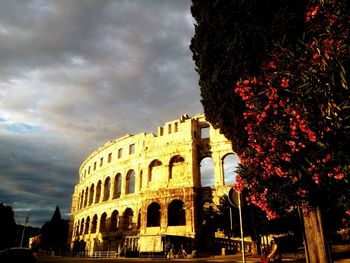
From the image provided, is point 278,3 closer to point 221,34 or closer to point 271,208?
point 221,34

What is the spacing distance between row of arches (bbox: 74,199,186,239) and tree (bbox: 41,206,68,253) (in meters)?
21.7

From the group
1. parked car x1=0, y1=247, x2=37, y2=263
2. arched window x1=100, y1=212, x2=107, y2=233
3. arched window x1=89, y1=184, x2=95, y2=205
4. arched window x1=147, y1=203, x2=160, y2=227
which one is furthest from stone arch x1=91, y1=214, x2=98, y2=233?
parked car x1=0, y1=247, x2=37, y2=263

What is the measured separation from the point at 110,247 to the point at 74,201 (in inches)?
1008

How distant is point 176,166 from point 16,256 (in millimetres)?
21766

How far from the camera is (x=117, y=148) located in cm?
4525

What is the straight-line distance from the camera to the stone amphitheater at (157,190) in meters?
31.9

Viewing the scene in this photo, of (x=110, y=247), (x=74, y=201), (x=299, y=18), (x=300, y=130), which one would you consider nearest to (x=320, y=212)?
(x=300, y=130)

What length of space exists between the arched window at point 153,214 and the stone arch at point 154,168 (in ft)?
11.4

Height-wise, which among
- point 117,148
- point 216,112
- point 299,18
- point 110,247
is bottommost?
point 110,247

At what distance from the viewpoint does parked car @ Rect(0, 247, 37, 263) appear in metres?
16.1

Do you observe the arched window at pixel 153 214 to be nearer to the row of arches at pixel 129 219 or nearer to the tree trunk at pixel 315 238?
the row of arches at pixel 129 219

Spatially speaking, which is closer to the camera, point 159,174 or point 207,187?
point 207,187

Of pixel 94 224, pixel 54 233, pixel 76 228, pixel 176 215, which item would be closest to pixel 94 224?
pixel 94 224

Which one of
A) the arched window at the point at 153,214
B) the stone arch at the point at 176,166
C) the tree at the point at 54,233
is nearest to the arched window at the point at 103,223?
the arched window at the point at 153,214
